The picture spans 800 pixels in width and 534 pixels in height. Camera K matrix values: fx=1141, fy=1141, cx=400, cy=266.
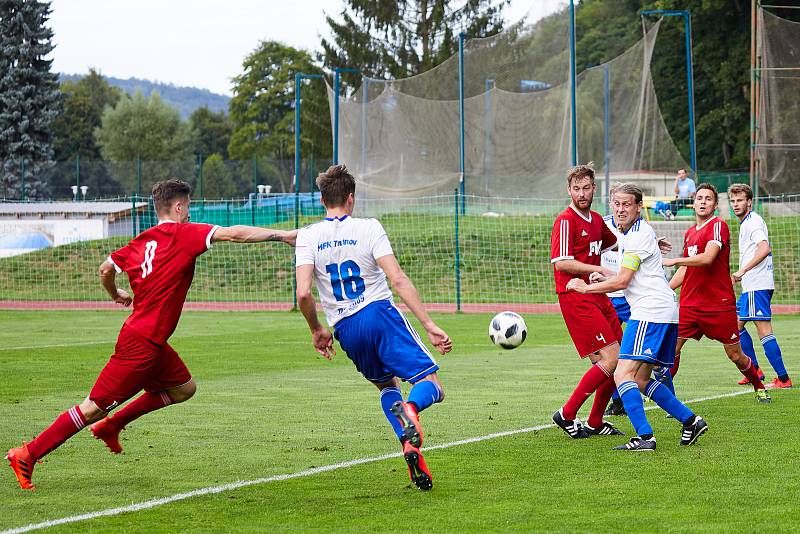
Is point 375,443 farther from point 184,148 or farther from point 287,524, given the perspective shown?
point 184,148

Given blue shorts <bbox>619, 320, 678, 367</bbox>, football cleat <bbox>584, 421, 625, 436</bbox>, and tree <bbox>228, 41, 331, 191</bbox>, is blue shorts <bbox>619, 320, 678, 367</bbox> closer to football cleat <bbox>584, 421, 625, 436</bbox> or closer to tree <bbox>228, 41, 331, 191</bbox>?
football cleat <bbox>584, 421, 625, 436</bbox>

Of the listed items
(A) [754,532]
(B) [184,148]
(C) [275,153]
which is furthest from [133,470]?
(B) [184,148]

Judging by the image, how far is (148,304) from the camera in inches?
263

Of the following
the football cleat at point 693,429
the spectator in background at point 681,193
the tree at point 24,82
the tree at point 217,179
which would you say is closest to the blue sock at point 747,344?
the football cleat at point 693,429

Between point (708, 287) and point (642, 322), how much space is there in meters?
2.11

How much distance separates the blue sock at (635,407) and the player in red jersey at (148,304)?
2.54 meters

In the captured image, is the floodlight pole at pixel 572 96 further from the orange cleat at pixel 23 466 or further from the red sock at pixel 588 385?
the orange cleat at pixel 23 466

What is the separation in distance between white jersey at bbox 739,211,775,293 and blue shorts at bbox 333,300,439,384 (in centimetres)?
553

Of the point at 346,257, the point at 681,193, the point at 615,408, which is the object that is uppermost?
the point at 681,193

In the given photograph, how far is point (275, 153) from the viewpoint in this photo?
84250mm

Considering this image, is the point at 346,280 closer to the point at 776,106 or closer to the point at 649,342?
the point at 649,342

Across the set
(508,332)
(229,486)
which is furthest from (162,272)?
(508,332)

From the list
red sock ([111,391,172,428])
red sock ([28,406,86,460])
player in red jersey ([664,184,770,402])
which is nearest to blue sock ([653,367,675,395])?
A: player in red jersey ([664,184,770,402])

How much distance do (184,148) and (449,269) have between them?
6687 cm
